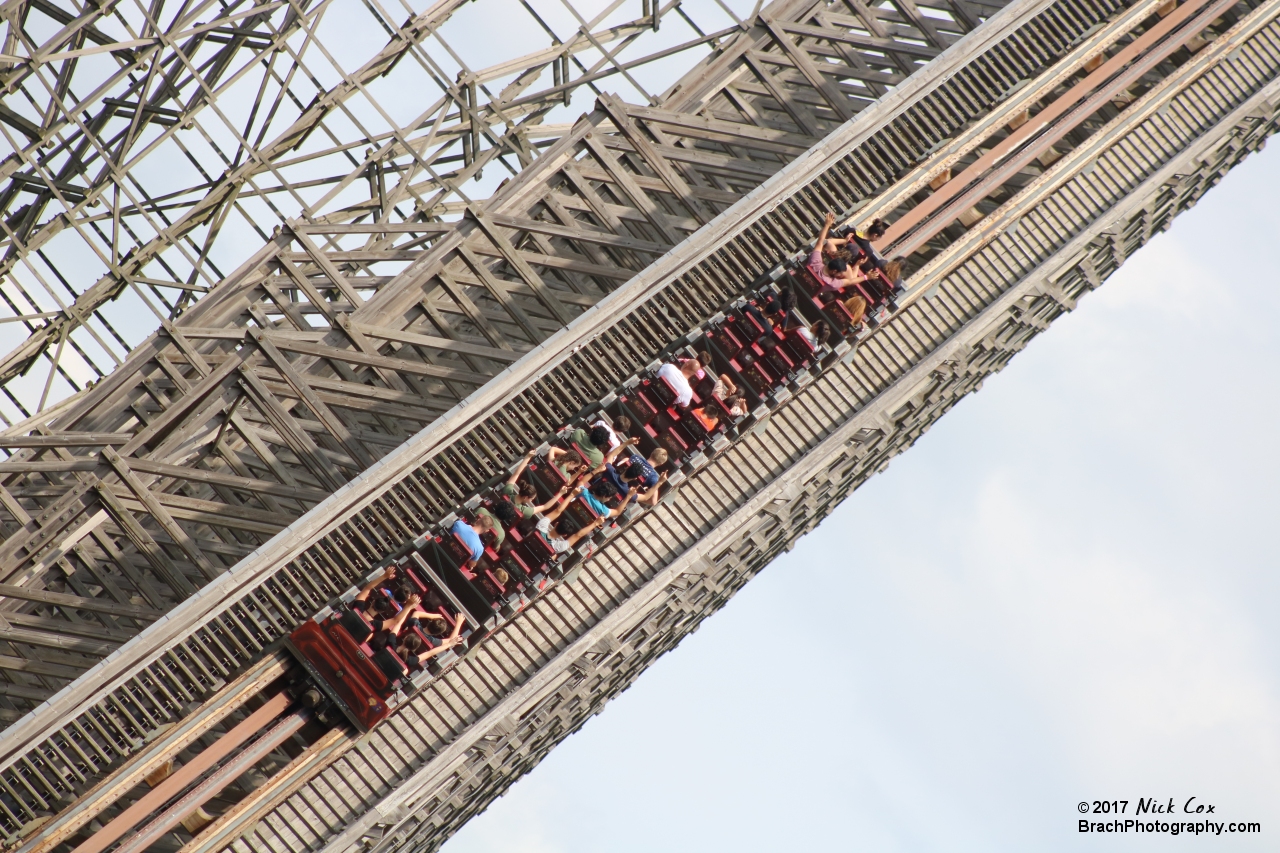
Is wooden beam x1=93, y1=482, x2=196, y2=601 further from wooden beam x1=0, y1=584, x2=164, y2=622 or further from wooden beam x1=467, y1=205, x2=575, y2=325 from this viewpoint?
wooden beam x1=467, y1=205, x2=575, y2=325

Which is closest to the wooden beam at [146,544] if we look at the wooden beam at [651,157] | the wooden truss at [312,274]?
the wooden truss at [312,274]

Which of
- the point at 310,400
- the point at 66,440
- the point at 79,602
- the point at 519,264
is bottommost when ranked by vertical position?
the point at 519,264

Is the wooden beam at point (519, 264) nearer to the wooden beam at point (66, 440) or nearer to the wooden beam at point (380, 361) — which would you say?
the wooden beam at point (380, 361)

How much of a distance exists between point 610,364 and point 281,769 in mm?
8739

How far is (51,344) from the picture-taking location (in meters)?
33.8

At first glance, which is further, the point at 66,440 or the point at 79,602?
the point at 79,602

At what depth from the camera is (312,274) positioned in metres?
36.2

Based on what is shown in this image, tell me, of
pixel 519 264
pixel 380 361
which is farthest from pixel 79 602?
pixel 519 264

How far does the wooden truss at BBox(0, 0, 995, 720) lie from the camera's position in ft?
87.8

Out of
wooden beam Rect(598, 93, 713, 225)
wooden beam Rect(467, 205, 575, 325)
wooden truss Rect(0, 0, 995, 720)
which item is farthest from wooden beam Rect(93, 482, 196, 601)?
wooden beam Rect(598, 93, 713, 225)

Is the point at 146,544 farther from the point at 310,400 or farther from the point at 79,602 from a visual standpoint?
the point at 310,400

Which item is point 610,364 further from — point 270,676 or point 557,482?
point 270,676

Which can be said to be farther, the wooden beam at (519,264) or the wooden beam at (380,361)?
the wooden beam at (519,264)

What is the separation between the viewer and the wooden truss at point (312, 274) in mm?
26766
